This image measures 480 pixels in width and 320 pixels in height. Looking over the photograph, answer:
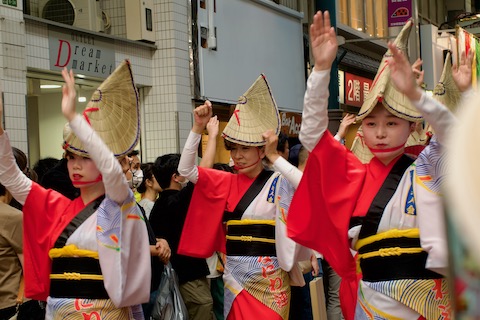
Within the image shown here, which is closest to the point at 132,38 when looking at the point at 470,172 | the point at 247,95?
the point at 247,95

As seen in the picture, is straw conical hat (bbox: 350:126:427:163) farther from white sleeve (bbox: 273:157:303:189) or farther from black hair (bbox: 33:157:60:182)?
black hair (bbox: 33:157:60:182)

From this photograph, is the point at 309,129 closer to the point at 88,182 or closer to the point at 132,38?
the point at 88,182

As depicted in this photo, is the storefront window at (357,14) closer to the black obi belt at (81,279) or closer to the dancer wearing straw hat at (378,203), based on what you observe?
the dancer wearing straw hat at (378,203)

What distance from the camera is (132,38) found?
10.1 meters

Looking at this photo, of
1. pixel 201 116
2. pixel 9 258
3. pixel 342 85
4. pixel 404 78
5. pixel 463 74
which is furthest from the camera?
pixel 342 85

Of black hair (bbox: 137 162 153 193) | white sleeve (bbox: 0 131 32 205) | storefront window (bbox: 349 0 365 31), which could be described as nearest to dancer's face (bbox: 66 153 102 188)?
white sleeve (bbox: 0 131 32 205)

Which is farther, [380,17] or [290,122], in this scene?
[380,17]

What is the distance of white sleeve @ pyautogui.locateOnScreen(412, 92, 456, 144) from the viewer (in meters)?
3.11

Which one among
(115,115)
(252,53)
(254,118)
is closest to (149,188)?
(254,118)

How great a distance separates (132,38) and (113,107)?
20.0 feet

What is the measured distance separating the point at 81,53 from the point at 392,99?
18.9ft

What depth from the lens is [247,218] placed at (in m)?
5.53

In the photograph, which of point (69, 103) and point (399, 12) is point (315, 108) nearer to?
point (69, 103)

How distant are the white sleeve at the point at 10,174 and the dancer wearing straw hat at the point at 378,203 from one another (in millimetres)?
1485
